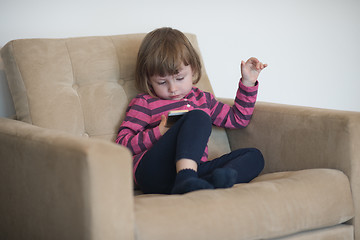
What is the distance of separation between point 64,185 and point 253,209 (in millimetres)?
511

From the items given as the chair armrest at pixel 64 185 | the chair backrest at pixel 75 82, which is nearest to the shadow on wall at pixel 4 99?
Answer: the chair backrest at pixel 75 82

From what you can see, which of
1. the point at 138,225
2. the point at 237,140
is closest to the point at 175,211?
the point at 138,225

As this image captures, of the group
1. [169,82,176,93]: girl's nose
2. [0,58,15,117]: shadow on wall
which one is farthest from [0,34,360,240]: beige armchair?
[0,58,15,117]: shadow on wall

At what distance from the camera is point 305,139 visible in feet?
5.59

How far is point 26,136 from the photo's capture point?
1.31 m

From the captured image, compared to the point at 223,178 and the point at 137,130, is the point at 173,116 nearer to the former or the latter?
the point at 137,130

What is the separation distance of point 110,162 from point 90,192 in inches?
3.2

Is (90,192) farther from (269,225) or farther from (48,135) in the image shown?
(269,225)

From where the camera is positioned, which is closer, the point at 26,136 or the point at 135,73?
the point at 26,136

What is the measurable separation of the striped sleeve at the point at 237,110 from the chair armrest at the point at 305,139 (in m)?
0.04

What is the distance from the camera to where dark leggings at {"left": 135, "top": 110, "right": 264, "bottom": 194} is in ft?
4.92

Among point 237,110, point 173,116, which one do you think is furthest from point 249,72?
point 173,116

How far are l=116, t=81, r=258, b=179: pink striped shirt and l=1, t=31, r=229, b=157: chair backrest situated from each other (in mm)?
83

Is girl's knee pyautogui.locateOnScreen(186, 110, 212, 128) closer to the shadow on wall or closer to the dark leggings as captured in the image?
the dark leggings
